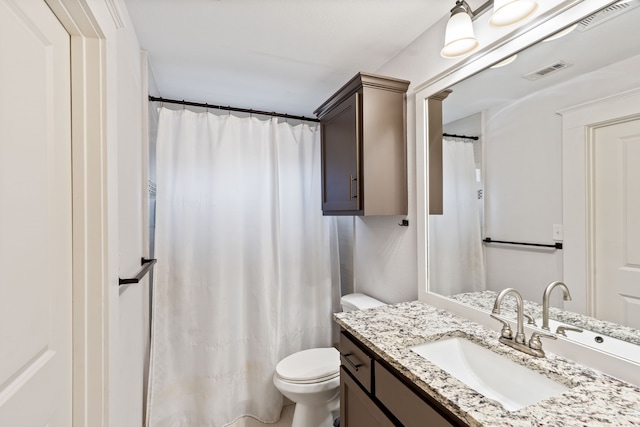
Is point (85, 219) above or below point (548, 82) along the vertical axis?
below

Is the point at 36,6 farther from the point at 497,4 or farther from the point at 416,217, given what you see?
the point at 416,217

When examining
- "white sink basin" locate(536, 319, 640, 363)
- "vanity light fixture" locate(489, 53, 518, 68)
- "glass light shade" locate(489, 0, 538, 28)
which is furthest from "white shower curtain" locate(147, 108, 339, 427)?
"white sink basin" locate(536, 319, 640, 363)

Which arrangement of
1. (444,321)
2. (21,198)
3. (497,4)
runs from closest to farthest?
(21,198) < (497,4) < (444,321)

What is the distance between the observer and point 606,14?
0.90 m

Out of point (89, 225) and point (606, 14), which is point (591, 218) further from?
point (89, 225)

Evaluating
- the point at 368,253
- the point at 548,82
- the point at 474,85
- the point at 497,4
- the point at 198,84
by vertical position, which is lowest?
the point at 368,253

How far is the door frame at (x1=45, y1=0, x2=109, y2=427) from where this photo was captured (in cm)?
86

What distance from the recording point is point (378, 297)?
206cm

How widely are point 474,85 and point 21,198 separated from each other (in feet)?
5.37

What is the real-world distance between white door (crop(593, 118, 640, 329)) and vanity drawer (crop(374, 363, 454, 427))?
0.64 meters

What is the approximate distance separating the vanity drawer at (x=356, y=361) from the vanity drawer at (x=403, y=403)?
59mm

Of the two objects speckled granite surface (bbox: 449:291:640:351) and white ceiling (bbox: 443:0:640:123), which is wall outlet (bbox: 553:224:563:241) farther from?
white ceiling (bbox: 443:0:640:123)

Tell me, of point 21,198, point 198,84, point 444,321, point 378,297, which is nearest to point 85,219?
point 21,198

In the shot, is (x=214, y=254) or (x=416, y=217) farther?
(x=214, y=254)
